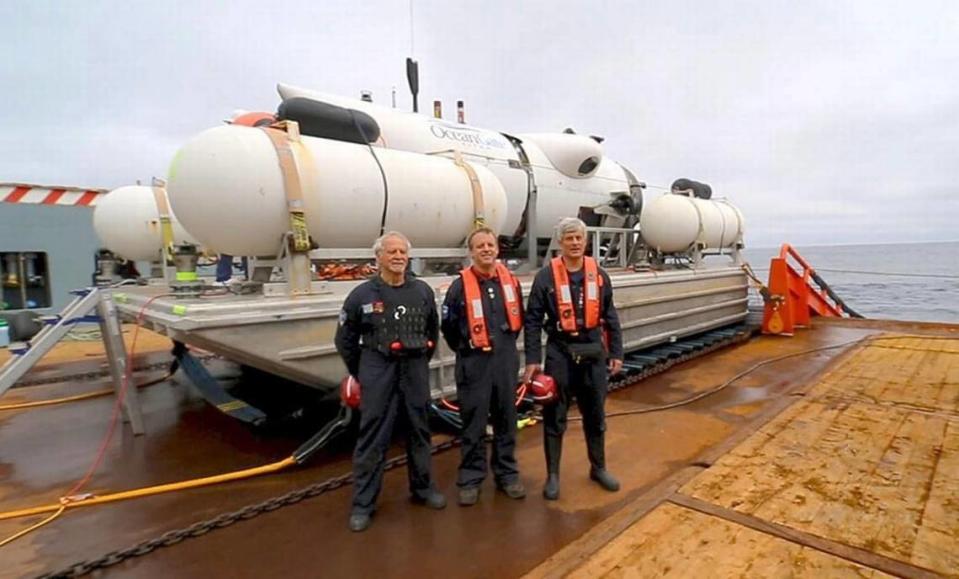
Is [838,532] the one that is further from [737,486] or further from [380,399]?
[380,399]

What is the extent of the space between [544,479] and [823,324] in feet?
26.4

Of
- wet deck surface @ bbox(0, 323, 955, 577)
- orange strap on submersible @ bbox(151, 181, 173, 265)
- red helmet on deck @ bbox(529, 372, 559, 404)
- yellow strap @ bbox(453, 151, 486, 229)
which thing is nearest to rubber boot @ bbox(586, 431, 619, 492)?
wet deck surface @ bbox(0, 323, 955, 577)

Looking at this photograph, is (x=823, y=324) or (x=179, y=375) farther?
(x=823, y=324)

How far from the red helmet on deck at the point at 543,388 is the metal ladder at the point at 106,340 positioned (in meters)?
3.05

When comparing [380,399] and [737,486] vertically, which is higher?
[380,399]

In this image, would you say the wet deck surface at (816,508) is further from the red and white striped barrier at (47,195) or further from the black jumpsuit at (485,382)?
the red and white striped barrier at (47,195)

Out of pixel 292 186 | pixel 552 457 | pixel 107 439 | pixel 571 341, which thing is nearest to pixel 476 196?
pixel 292 186

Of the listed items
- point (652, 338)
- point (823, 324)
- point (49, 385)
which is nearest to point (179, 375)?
point (49, 385)

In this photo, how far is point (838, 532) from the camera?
2.41 m

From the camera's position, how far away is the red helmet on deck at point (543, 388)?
114 inches

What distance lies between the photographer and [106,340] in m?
4.39

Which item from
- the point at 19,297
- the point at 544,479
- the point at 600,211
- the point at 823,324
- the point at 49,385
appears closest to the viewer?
the point at 544,479

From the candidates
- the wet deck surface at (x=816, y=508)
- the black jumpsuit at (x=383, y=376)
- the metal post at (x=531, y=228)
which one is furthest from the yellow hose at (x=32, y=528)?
the metal post at (x=531, y=228)

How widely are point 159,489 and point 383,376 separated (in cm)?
160
